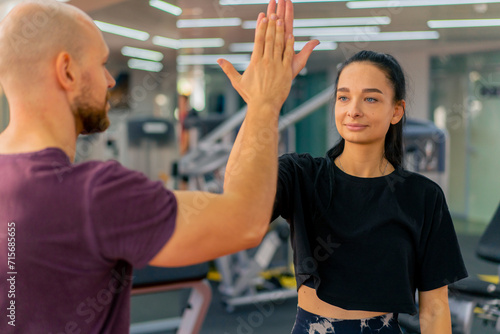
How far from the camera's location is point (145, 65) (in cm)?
558

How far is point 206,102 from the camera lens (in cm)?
1182

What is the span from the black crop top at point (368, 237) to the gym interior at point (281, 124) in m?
0.40

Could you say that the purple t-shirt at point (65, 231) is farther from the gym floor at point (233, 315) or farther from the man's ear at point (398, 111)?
the gym floor at point (233, 315)

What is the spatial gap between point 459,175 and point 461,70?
1636 mm

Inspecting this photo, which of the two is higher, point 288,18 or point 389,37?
point 389,37

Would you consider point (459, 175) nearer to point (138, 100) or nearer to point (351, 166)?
point (138, 100)

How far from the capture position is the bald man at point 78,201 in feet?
2.21

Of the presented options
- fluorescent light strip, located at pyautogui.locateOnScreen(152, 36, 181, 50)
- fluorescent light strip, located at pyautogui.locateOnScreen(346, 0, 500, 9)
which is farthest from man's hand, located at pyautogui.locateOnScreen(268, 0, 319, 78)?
fluorescent light strip, located at pyautogui.locateOnScreen(346, 0, 500, 9)

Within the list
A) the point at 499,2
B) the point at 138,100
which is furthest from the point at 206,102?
the point at 499,2

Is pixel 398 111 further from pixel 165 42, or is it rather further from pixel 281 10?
pixel 165 42

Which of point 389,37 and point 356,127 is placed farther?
point 389,37

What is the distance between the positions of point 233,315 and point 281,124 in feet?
5.06

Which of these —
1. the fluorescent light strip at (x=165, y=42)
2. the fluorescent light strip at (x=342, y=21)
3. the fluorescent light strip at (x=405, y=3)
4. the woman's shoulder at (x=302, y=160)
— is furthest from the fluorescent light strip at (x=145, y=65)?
the woman's shoulder at (x=302, y=160)

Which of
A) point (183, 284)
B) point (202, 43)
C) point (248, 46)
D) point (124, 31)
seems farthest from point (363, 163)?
point (248, 46)
